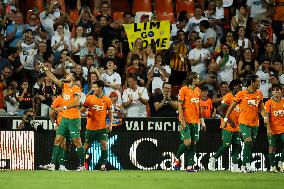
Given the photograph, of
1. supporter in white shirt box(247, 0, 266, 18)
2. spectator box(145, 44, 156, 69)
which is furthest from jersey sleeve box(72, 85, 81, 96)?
supporter in white shirt box(247, 0, 266, 18)

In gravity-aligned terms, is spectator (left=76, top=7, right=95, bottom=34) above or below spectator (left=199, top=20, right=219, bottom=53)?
above

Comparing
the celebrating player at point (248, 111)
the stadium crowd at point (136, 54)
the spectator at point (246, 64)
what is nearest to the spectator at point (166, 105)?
the stadium crowd at point (136, 54)

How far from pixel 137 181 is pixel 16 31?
10.5 metres

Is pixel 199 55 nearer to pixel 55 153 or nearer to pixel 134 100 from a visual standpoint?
pixel 134 100

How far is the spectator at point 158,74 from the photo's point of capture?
2464cm

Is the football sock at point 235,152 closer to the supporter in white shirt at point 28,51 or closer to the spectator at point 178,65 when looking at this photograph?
the spectator at point 178,65

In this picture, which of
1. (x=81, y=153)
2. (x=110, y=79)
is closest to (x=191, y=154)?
(x=81, y=153)

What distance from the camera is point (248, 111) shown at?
65.8 ft

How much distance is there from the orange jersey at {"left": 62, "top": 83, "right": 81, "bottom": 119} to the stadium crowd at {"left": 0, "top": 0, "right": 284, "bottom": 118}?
2.55m

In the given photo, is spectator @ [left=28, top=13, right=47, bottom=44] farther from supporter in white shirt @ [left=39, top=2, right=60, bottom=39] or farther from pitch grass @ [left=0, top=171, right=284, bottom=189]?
pitch grass @ [left=0, top=171, right=284, bottom=189]

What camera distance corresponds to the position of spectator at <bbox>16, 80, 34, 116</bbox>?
76.5ft

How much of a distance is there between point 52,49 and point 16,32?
1.33 m

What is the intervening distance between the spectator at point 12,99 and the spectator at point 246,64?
21.7ft

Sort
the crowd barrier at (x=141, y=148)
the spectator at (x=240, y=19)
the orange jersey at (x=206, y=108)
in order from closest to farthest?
the crowd barrier at (x=141, y=148) < the orange jersey at (x=206, y=108) < the spectator at (x=240, y=19)
